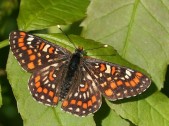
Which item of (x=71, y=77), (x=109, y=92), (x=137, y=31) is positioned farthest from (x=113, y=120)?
(x=137, y=31)

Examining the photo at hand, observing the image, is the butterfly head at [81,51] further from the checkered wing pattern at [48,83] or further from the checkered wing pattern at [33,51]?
the checkered wing pattern at [48,83]

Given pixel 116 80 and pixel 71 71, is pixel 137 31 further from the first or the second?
pixel 71 71

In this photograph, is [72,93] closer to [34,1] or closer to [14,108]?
[34,1]

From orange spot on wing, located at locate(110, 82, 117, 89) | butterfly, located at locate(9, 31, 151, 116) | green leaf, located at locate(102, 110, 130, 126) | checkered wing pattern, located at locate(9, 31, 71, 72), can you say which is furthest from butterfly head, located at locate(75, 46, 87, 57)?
green leaf, located at locate(102, 110, 130, 126)

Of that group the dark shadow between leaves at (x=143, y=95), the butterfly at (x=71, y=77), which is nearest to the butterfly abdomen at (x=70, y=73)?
the butterfly at (x=71, y=77)

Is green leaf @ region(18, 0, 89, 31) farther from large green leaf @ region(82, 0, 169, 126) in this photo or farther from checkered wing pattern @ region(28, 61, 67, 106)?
checkered wing pattern @ region(28, 61, 67, 106)

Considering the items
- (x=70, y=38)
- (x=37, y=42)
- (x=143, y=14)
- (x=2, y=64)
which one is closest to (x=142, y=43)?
(x=143, y=14)
